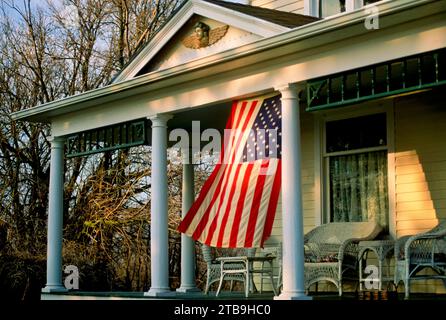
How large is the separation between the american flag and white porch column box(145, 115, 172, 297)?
0.57m

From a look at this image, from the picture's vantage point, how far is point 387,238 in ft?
35.8

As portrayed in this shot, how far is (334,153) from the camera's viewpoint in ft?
39.0

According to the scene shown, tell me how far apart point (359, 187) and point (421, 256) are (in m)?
2.45

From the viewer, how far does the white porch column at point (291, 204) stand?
29.5ft

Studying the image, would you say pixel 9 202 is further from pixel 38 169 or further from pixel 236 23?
pixel 236 23

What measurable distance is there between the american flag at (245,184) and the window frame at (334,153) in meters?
2.14

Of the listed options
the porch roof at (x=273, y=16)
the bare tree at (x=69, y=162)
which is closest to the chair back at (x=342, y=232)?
the porch roof at (x=273, y=16)

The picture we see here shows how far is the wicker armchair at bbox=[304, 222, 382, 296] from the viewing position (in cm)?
1005

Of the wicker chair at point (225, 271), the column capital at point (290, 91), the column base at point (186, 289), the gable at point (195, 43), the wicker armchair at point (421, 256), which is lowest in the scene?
the column base at point (186, 289)

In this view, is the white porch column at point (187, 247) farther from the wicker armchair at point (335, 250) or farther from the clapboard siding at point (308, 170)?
the wicker armchair at point (335, 250)

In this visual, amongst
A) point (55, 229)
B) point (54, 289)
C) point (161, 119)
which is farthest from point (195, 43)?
point (54, 289)
